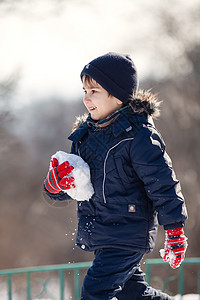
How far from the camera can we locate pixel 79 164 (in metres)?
2.16

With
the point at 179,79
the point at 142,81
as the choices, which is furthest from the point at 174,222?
the point at 179,79

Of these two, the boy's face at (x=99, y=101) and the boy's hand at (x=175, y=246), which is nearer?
the boy's hand at (x=175, y=246)

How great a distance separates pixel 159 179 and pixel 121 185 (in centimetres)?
21

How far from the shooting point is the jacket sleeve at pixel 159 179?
196 cm

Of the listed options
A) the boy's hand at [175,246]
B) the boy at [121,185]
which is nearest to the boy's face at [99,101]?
the boy at [121,185]

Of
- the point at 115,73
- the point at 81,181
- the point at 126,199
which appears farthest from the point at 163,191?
the point at 115,73

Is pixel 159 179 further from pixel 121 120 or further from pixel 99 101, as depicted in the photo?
pixel 99 101

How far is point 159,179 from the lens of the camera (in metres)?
1.98

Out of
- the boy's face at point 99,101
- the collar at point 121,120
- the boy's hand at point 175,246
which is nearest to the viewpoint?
the boy's hand at point 175,246

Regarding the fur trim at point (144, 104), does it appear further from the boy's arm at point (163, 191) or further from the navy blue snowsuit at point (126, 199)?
the boy's arm at point (163, 191)

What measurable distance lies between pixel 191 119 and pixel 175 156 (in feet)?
5.27

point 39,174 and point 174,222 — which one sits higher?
point 39,174

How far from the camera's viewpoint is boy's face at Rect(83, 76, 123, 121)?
2191 millimetres

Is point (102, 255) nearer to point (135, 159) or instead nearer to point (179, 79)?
point (135, 159)
